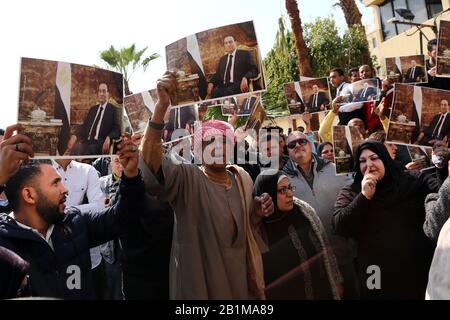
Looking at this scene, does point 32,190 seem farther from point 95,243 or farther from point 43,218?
point 95,243

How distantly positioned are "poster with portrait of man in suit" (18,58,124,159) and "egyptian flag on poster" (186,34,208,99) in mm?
460

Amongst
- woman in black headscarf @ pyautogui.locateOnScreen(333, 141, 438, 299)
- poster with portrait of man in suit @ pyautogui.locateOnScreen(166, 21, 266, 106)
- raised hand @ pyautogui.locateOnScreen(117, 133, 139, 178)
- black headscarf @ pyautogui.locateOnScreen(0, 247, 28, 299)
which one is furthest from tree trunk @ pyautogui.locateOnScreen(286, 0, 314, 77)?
black headscarf @ pyautogui.locateOnScreen(0, 247, 28, 299)

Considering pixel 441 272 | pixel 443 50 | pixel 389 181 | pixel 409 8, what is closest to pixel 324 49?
pixel 409 8

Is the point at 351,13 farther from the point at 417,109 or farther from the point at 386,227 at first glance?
the point at 386,227

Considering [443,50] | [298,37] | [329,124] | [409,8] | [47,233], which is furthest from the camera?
[409,8]

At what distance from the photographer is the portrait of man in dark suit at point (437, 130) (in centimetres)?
332

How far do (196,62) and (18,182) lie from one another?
3.97 ft

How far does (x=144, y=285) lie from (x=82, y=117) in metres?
1.13

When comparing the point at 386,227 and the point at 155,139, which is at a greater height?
the point at 155,139

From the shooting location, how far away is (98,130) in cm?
253

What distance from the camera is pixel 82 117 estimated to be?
250 centimetres

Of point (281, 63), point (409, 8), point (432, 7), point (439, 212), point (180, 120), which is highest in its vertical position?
point (409, 8)

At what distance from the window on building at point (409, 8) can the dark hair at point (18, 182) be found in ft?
65.8

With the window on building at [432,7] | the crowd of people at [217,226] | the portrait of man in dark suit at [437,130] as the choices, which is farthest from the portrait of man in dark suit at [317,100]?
the window on building at [432,7]
